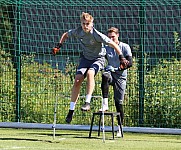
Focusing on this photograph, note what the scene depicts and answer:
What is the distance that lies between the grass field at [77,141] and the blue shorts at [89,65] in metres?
1.06

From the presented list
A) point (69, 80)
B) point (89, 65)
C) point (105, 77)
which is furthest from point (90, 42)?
point (69, 80)

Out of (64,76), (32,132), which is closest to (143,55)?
(64,76)

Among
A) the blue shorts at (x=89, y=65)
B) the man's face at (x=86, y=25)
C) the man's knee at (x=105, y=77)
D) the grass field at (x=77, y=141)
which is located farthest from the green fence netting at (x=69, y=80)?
the man's face at (x=86, y=25)

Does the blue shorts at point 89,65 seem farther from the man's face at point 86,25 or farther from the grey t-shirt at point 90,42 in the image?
the man's face at point 86,25

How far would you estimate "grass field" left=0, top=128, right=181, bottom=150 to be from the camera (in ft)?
30.3

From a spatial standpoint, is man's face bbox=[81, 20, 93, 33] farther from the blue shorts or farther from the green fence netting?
the green fence netting

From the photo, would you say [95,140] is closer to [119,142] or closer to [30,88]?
[119,142]

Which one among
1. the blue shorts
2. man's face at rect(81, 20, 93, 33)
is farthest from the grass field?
man's face at rect(81, 20, 93, 33)

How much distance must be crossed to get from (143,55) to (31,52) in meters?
2.41

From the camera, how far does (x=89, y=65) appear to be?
10.4 meters

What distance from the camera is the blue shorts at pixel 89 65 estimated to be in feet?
33.8

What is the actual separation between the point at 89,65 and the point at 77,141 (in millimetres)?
1195

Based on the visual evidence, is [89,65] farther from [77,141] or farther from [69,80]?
[69,80]

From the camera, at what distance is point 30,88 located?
14070mm
